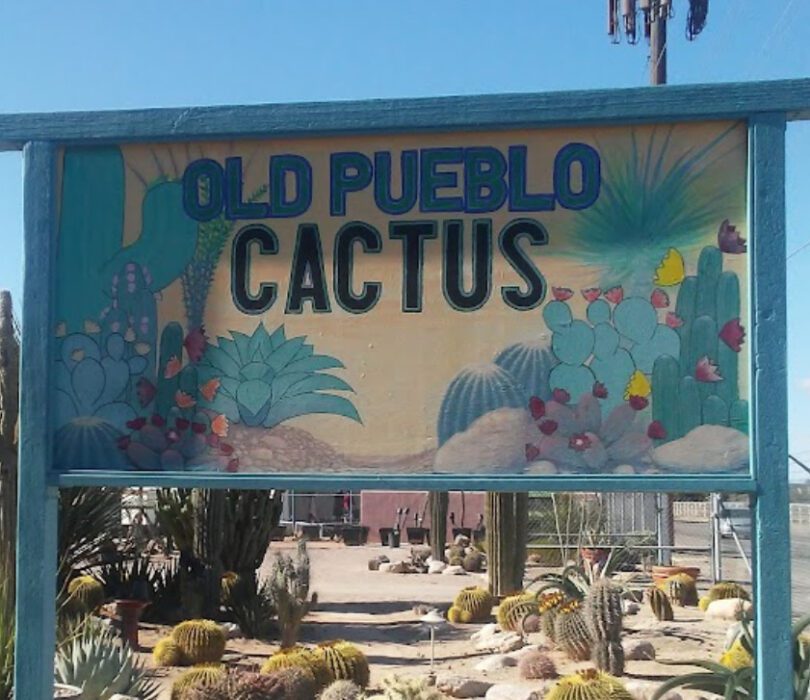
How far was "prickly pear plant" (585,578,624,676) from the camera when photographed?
12.7m

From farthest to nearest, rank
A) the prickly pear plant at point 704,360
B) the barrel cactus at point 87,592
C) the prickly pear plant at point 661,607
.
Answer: the prickly pear plant at point 661,607 → the barrel cactus at point 87,592 → the prickly pear plant at point 704,360

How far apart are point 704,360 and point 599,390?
39cm

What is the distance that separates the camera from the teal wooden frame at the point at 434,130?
3992 millimetres

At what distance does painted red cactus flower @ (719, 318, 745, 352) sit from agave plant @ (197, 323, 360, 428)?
A: 1.40 m

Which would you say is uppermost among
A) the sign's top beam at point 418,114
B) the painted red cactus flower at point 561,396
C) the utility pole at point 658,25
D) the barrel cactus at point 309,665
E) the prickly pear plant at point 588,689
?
the utility pole at point 658,25

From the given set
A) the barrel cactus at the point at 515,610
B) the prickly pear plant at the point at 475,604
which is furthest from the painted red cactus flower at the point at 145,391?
the prickly pear plant at the point at 475,604

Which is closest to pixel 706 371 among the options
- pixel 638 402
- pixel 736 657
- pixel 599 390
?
pixel 638 402

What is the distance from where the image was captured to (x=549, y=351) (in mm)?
4262

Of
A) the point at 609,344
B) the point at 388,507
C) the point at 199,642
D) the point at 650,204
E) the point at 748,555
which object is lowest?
the point at 388,507

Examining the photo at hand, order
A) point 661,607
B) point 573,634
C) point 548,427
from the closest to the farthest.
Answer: point 548,427 → point 573,634 → point 661,607

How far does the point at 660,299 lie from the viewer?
420 centimetres

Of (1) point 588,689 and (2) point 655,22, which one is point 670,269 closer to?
(1) point 588,689

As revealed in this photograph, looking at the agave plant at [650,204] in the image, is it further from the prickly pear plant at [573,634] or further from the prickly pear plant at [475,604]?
the prickly pear plant at [475,604]

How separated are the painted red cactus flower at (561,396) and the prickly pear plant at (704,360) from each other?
1.02ft
